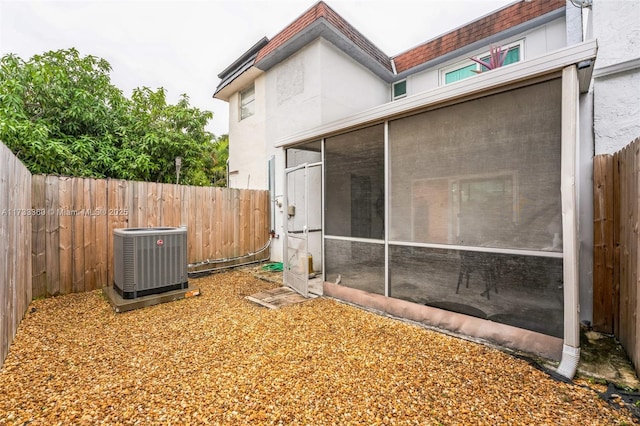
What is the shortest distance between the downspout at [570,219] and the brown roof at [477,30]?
4.83 m

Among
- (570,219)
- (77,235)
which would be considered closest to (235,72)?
(77,235)

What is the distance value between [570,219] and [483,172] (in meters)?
0.82

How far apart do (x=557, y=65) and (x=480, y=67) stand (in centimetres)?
479

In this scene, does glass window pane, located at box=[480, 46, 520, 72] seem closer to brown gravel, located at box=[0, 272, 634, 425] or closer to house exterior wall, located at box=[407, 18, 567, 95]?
house exterior wall, located at box=[407, 18, 567, 95]

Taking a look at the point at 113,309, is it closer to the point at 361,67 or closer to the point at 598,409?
the point at 598,409

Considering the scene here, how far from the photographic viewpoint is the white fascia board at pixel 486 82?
2193 mm

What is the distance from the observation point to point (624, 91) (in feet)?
9.77

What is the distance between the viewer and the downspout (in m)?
2.20

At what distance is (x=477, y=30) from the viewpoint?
620 cm

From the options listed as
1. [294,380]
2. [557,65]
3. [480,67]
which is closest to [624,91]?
[557,65]

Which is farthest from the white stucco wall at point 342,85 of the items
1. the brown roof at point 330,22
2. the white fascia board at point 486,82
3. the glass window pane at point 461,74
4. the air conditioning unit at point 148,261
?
the air conditioning unit at point 148,261

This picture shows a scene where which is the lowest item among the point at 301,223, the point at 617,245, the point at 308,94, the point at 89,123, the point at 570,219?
the point at 617,245

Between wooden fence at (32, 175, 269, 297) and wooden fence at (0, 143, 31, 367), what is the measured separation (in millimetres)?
407

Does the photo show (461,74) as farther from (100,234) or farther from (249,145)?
(100,234)
